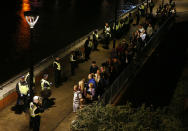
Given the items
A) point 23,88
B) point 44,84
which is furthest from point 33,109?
point 44,84

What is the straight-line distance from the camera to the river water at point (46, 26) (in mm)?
21117

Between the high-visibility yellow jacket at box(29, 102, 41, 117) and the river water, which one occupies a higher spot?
the high-visibility yellow jacket at box(29, 102, 41, 117)

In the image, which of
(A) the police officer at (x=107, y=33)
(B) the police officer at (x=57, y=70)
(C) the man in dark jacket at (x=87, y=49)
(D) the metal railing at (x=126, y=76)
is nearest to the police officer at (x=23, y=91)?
(B) the police officer at (x=57, y=70)

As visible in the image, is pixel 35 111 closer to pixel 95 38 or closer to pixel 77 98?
pixel 77 98

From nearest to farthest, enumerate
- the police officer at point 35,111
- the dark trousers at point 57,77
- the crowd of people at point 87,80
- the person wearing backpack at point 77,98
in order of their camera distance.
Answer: the police officer at point 35,111, the crowd of people at point 87,80, the person wearing backpack at point 77,98, the dark trousers at point 57,77

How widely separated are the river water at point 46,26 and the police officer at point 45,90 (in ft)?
21.1

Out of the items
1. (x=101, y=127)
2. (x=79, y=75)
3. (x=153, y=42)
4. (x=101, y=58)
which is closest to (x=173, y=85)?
(x=153, y=42)

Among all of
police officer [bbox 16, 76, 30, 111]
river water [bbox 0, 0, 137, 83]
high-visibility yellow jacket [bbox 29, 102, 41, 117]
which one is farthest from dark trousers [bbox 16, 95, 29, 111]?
river water [bbox 0, 0, 137, 83]

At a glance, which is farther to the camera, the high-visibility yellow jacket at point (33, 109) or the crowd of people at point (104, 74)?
the crowd of people at point (104, 74)

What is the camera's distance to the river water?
69.3 feet

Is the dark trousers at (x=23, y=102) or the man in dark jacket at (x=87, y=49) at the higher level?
the man in dark jacket at (x=87, y=49)

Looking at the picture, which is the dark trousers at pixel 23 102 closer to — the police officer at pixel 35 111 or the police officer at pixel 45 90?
the police officer at pixel 45 90

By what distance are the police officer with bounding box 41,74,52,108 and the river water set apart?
254 inches

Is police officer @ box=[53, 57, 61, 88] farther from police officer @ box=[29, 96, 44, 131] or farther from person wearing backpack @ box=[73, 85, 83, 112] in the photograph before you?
police officer @ box=[29, 96, 44, 131]
